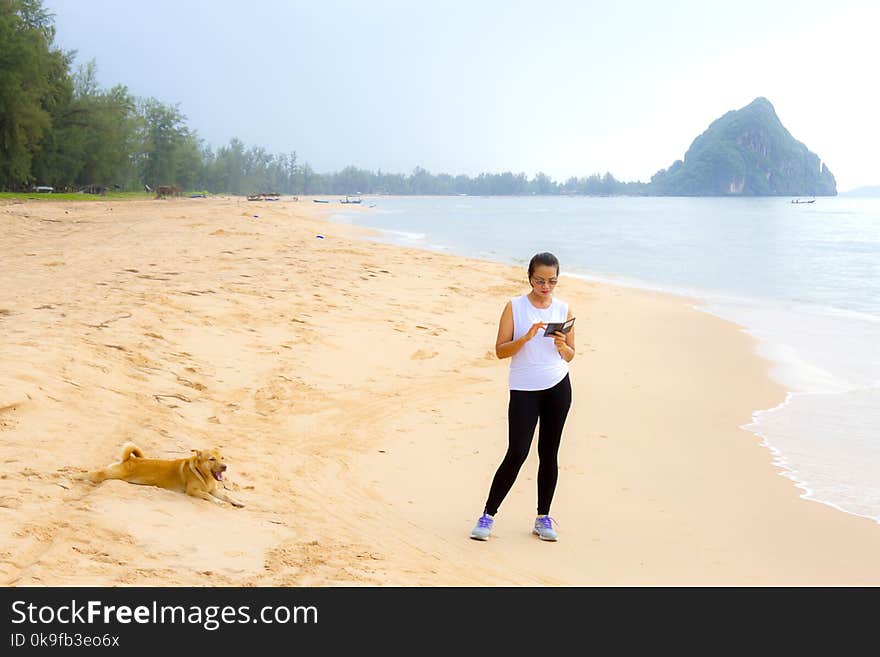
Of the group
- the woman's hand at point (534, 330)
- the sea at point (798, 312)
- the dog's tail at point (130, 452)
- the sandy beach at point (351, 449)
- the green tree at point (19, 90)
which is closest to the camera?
the sandy beach at point (351, 449)

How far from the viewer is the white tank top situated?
4.30 meters

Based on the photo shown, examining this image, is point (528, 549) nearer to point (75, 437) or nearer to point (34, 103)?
point (75, 437)

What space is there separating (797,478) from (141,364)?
5566mm

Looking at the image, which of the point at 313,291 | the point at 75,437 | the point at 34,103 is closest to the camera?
the point at 75,437

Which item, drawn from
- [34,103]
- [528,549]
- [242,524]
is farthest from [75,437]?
[34,103]

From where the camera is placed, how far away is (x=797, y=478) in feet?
19.5

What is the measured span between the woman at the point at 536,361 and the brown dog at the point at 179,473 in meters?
1.54

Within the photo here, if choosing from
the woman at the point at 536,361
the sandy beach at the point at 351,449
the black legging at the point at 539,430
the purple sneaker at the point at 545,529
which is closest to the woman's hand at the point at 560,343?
the woman at the point at 536,361

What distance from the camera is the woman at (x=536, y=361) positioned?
425cm

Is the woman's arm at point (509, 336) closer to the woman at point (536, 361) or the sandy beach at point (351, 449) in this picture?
the woman at point (536, 361)

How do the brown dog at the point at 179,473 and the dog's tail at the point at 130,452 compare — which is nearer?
the brown dog at the point at 179,473

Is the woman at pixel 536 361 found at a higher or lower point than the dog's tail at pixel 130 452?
higher

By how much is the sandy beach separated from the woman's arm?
3.76 feet

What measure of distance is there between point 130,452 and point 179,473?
358 mm
